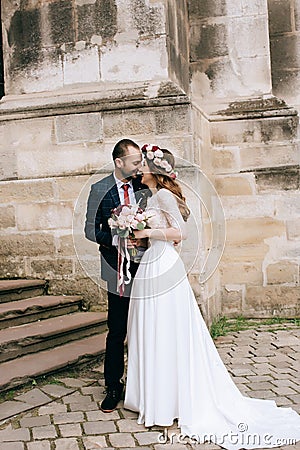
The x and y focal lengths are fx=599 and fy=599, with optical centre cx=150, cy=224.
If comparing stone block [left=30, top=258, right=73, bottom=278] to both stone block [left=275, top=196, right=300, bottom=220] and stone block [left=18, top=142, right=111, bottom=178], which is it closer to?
stone block [left=18, top=142, right=111, bottom=178]

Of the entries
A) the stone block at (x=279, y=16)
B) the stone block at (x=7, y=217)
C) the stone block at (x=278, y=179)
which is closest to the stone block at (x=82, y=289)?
the stone block at (x=7, y=217)

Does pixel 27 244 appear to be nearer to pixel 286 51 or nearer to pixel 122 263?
pixel 122 263

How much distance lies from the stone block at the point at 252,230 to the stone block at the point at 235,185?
34 centimetres

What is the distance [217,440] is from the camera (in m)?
Answer: 3.53

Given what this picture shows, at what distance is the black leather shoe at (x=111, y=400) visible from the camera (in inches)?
162

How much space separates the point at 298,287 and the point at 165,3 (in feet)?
11.6

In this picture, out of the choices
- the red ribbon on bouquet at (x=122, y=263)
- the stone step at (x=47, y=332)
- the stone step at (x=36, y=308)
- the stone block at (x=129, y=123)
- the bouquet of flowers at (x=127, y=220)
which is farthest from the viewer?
the stone block at (x=129, y=123)

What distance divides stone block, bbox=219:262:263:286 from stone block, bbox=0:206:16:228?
2.49 metres

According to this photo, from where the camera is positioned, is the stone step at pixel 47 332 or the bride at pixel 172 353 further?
the stone step at pixel 47 332

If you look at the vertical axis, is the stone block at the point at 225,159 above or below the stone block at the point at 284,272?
above

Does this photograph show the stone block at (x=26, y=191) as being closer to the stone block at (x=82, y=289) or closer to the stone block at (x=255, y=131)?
the stone block at (x=82, y=289)

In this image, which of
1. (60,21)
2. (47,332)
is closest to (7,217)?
(47,332)

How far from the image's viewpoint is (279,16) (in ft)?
24.5

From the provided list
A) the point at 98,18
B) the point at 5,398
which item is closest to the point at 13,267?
the point at 5,398
